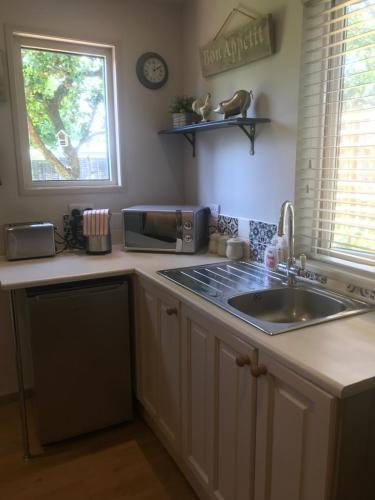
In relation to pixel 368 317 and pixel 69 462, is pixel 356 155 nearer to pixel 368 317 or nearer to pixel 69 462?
pixel 368 317

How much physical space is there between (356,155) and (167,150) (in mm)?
1458

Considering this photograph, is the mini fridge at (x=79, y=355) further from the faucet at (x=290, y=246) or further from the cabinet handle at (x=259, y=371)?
the cabinet handle at (x=259, y=371)

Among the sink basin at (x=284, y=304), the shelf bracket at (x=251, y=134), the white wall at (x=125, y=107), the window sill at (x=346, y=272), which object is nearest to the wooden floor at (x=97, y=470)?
the white wall at (x=125, y=107)

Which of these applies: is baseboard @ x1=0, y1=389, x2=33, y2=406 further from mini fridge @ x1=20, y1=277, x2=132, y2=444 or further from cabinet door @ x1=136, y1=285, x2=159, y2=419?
cabinet door @ x1=136, y1=285, x2=159, y2=419

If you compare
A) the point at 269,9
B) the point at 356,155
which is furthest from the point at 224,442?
the point at 269,9

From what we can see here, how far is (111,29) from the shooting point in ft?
8.13

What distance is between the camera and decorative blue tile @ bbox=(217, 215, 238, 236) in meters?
2.32

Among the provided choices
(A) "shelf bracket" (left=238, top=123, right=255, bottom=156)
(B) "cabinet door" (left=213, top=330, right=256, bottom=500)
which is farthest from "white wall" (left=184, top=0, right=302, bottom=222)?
(B) "cabinet door" (left=213, top=330, right=256, bottom=500)

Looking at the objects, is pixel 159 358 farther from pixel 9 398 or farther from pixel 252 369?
pixel 9 398

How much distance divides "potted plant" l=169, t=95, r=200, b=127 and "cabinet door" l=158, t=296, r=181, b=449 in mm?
1238

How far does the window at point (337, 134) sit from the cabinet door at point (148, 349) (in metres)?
0.79

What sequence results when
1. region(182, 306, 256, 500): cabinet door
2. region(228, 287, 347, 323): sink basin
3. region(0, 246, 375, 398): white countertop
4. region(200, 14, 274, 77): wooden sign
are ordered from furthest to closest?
region(200, 14, 274, 77): wooden sign
region(228, 287, 347, 323): sink basin
region(182, 306, 256, 500): cabinet door
region(0, 246, 375, 398): white countertop

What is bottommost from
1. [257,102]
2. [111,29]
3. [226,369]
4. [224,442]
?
[224,442]

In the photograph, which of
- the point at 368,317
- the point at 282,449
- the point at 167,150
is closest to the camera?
the point at 282,449
